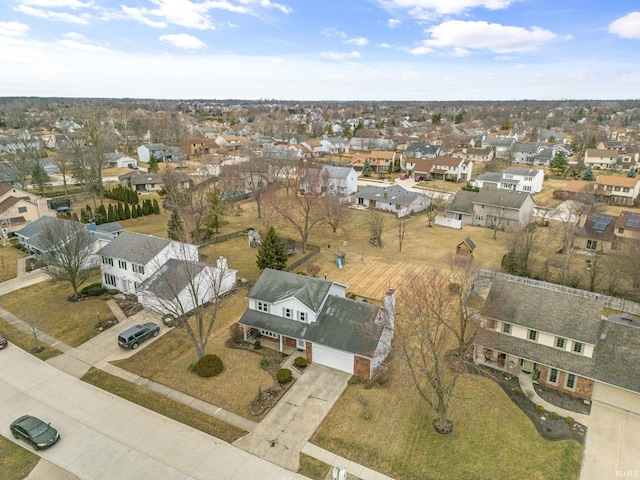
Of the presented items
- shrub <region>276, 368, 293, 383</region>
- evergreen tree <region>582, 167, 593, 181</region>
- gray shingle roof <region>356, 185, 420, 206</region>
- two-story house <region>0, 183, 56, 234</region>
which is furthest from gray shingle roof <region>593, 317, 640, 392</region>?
evergreen tree <region>582, 167, 593, 181</region>

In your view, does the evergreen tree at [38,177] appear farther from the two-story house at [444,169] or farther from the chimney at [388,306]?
the two-story house at [444,169]

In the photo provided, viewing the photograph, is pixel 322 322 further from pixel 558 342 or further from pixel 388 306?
pixel 558 342

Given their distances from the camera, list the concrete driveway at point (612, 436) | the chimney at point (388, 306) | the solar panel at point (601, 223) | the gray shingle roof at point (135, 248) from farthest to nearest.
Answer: the solar panel at point (601, 223) → the gray shingle roof at point (135, 248) → the chimney at point (388, 306) → the concrete driveway at point (612, 436)

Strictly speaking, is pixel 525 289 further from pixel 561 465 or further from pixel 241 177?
pixel 241 177

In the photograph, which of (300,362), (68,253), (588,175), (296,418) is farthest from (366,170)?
(296,418)

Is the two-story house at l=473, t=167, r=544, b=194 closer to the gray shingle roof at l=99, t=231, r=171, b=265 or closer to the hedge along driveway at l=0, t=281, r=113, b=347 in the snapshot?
the gray shingle roof at l=99, t=231, r=171, b=265

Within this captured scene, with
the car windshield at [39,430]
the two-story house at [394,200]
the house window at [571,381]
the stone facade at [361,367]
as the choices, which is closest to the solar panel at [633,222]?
the two-story house at [394,200]
